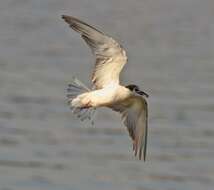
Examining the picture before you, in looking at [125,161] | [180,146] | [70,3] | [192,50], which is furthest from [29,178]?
[70,3]

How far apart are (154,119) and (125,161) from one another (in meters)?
1.80

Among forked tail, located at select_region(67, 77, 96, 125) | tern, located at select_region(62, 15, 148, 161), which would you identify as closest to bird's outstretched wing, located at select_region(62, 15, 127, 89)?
tern, located at select_region(62, 15, 148, 161)

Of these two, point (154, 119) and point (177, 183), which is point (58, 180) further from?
point (154, 119)

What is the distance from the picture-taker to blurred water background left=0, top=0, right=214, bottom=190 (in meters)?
12.0

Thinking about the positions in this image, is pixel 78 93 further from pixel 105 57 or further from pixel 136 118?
pixel 136 118

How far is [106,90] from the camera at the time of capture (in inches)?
299

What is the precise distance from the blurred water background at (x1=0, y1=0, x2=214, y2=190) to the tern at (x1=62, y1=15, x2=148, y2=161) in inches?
140

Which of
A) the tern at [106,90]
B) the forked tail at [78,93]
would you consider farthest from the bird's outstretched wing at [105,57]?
the forked tail at [78,93]

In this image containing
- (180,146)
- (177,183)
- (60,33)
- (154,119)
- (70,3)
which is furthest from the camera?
(70,3)

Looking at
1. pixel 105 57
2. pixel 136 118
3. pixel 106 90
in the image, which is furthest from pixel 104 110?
pixel 106 90

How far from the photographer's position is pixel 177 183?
38.3ft

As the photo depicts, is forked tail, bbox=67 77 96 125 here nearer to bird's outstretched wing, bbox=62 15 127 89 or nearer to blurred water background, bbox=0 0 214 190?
bird's outstretched wing, bbox=62 15 127 89

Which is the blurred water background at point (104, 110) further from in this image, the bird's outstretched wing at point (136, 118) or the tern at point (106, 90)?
the tern at point (106, 90)

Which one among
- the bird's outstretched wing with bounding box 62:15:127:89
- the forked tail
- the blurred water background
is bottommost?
the forked tail
